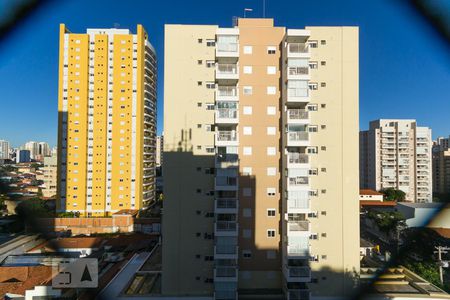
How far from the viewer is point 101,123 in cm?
2105

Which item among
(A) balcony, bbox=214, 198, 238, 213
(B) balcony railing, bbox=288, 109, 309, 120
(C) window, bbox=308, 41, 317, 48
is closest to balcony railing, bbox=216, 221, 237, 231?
(A) balcony, bbox=214, 198, 238, 213

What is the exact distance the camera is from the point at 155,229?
57.1 ft

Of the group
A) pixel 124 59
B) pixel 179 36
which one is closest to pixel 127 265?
pixel 179 36

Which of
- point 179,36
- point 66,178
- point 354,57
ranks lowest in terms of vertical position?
point 66,178

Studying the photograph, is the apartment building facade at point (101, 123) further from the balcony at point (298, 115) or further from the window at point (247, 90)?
the balcony at point (298, 115)

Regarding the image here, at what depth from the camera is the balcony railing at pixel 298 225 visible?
26.1 feet

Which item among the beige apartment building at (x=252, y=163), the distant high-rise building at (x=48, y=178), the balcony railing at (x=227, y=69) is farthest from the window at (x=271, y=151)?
the distant high-rise building at (x=48, y=178)

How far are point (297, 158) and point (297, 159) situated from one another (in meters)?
0.03

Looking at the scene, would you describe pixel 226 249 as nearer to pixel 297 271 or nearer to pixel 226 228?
pixel 226 228

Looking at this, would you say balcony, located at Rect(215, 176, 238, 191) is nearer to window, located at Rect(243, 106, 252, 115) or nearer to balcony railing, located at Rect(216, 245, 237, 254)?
balcony railing, located at Rect(216, 245, 237, 254)

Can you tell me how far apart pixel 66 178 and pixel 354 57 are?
20.6 meters

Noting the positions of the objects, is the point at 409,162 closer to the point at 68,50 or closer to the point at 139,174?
the point at 139,174

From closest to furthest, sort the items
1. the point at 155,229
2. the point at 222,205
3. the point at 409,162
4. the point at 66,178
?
1. the point at 222,205
2. the point at 155,229
3. the point at 66,178
4. the point at 409,162

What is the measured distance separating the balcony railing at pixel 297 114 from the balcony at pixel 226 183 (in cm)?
248
